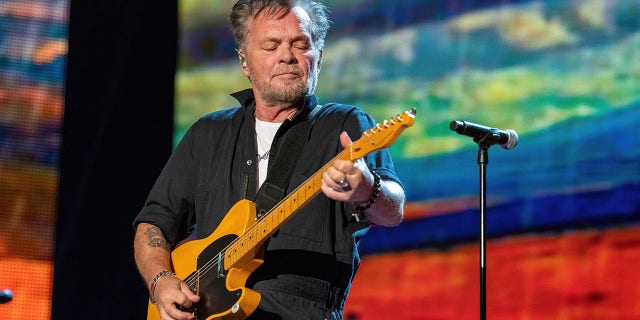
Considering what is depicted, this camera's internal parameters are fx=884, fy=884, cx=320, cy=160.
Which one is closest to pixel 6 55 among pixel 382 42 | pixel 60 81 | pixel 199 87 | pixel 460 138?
pixel 60 81

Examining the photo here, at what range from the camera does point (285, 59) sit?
3.16 metres

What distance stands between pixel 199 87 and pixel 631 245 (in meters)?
2.23

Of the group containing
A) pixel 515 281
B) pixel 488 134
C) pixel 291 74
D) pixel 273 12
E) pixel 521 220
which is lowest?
pixel 515 281

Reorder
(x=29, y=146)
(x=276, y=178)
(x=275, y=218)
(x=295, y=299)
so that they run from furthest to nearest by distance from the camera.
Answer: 1. (x=29, y=146)
2. (x=276, y=178)
3. (x=295, y=299)
4. (x=275, y=218)

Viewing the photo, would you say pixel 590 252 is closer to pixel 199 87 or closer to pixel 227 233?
pixel 227 233

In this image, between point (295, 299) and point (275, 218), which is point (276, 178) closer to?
point (275, 218)

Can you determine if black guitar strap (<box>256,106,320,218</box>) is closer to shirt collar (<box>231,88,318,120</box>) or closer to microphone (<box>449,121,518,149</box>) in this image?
shirt collar (<box>231,88,318,120</box>)

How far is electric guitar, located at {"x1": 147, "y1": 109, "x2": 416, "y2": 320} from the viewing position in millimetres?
2709

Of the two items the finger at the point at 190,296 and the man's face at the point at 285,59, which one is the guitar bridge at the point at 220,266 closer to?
the finger at the point at 190,296

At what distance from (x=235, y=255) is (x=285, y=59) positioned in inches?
29.7

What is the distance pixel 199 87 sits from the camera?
453cm

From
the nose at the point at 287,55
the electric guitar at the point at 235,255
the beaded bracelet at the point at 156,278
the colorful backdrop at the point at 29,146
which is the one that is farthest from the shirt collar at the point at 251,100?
the colorful backdrop at the point at 29,146

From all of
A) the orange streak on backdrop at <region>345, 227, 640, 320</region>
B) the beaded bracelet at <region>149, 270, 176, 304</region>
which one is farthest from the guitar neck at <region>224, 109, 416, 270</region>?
the orange streak on backdrop at <region>345, 227, 640, 320</region>

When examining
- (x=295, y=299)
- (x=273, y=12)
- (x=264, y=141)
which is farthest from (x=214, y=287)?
(x=273, y=12)
